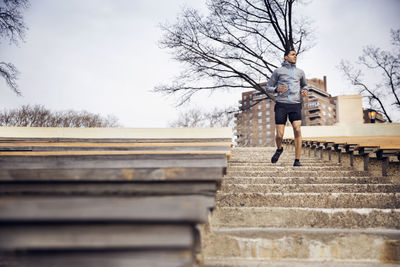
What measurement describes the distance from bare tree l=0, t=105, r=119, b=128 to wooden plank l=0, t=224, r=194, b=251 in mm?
28061

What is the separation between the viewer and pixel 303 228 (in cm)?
218

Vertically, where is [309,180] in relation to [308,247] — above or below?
above

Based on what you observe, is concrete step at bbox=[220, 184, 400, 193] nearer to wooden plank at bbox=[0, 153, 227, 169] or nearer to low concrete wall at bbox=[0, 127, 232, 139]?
wooden plank at bbox=[0, 153, 227, 169]

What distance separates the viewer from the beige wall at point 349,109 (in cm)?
1151

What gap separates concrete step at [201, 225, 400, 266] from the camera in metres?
1.87

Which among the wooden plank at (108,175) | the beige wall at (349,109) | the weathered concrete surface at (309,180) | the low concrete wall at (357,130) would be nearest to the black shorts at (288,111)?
the weathered concrete surface at (309,180)

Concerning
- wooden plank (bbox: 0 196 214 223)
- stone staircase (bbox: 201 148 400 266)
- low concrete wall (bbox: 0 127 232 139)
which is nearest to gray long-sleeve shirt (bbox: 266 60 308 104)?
stone staircase (bbox: 201 148 400 266)

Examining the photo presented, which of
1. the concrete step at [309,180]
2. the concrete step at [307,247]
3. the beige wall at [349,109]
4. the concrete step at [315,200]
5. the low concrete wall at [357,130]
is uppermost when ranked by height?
the beige wall at [349,109]

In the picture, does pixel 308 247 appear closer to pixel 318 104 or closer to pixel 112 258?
pixel 112 258

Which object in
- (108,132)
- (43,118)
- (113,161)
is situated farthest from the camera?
(43,118)

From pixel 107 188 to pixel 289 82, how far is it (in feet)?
11.7

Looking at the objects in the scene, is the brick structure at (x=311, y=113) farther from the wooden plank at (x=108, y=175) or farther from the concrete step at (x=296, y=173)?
the wooden plank at (x=108, y=175)

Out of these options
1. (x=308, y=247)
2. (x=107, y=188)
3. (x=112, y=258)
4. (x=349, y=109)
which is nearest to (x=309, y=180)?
(x=308, y=247)

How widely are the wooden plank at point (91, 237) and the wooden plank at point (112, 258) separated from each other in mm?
40
